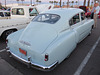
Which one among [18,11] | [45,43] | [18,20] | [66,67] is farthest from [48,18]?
[18,11]

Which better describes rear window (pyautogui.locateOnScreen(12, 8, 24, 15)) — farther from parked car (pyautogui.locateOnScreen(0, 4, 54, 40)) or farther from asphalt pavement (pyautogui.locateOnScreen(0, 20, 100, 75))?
asphalt pavement (pyautogui.locateOnScreen(0, 20, 100, 75))

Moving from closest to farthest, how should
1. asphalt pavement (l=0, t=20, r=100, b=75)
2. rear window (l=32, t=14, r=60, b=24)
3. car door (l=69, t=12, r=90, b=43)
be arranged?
asphalt pavement (l=0, t=20, r=100, b=75) < rear window (l=32, t=14, r=60, b=24) < car door (l=69, t=12, r=90, b=43)

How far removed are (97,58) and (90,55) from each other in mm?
266

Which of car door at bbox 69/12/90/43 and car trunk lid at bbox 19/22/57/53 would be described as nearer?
car trunk lid at bbox 19/22/57/53

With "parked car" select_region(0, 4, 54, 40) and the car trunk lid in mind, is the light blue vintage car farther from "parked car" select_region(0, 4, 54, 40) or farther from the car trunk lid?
"parked car" select_region(0, 4, 54, 40)

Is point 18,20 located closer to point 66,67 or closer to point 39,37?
point 39,37

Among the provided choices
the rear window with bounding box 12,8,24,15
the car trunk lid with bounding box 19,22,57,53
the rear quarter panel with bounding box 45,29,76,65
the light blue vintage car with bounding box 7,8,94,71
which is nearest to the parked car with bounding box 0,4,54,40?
the rear window with bounding box 12,8,24,15

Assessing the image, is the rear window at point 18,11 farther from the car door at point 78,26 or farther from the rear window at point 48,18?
the car door at point 78,26

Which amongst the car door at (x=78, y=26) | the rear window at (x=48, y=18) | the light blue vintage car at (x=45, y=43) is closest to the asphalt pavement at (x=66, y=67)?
the light blue vintage car at (x=45, y=43)

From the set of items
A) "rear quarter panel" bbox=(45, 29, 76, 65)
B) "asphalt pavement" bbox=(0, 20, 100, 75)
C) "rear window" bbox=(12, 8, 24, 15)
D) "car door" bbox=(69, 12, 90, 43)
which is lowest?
"asphalt pavement" bbox=(0, 20, 100, 75)

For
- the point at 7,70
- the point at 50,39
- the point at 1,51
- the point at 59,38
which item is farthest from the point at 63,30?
the point at 1,51

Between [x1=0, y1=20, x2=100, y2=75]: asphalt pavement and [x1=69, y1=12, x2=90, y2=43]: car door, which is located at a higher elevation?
[x1=69, y1=12, x2=90, y2=43]: car door

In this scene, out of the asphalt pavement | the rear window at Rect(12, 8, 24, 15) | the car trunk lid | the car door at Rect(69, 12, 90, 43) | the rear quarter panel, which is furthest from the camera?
the rear window at Rect(12, 8, 24, 15)

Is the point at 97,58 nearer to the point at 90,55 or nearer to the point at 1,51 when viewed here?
the point at 90,55
